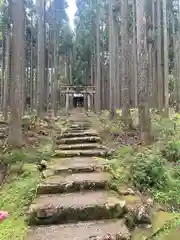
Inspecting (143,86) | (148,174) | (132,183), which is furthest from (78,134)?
(132,183)

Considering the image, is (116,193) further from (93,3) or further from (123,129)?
(93,3)

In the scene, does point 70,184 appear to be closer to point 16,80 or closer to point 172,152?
point 16,80

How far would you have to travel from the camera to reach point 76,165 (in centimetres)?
694

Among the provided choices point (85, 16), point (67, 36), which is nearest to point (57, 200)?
point (85, 16)

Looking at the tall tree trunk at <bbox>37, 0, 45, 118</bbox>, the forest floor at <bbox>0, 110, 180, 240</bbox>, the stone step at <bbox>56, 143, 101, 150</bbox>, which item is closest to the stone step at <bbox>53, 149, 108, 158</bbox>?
the forest floor at <bbox>0, 110, 180, 240</bbox>

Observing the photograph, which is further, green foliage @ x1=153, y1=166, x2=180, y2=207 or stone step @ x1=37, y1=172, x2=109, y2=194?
green foliage @ x1=153, y1=166, x2=180, y2=207

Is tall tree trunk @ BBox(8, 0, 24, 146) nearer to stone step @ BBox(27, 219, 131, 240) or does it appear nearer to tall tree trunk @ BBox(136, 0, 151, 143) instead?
tall tree trunk @ BBox(136, 0, 151, 143)

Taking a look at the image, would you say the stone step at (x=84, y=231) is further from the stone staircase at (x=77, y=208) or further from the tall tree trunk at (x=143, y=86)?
the tall tree trunk at (x=143, y=86)

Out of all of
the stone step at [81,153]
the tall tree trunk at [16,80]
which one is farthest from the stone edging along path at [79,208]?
the tall tree trunk at [16,80]

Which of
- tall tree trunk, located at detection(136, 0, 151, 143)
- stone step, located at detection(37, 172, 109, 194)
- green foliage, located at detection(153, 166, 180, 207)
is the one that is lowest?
green foliage, located at detection(153, 166, 180, 207)

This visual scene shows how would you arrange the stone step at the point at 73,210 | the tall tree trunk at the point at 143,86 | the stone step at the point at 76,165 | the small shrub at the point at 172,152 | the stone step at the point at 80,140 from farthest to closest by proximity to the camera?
the stone step at the point at 80,140 → the tall tree trunk at the point at 143,86 → the small shrub at the point at 172,152 → the stone step at the point at 76,165 → the stone step at the point at 73,210

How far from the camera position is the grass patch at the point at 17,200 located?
4.34 m

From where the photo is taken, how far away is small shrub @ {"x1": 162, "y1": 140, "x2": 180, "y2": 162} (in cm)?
901

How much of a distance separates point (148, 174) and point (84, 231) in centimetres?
269
